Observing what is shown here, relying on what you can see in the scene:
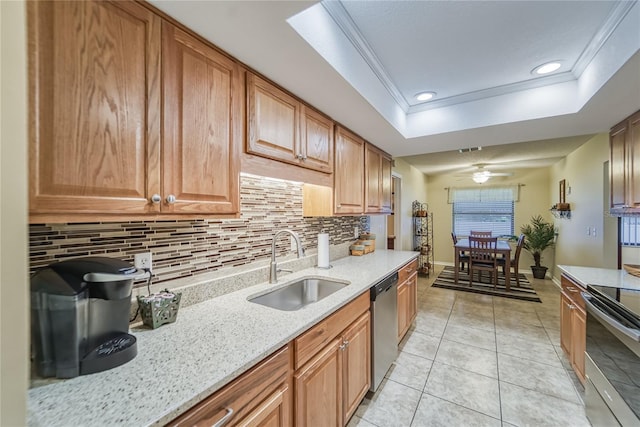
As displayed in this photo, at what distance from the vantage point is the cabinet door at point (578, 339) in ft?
6.23

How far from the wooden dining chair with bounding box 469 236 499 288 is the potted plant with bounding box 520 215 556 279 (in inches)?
46.4

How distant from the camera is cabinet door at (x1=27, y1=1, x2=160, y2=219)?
0.71 m

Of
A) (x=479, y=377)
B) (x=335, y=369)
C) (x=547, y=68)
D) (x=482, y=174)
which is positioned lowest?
(x=479, y=377)

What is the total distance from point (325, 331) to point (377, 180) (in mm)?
2043

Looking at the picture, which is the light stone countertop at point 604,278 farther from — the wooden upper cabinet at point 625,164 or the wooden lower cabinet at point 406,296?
the wooden lower cabinet at point 406,296

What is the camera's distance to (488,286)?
474 cm

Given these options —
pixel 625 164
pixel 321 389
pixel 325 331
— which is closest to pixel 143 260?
pixel 325 331

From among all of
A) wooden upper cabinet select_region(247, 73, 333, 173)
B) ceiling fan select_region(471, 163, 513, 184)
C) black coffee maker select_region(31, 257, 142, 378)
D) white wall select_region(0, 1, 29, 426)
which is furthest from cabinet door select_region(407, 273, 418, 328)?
ceiling fan select_region(471, 163, 513, 184)

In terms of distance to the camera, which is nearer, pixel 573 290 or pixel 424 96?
pixel 573 290

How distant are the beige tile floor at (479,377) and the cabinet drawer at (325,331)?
76 cm

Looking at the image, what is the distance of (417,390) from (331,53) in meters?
2.44

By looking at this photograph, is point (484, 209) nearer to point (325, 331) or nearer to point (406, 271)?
point (406, 271)

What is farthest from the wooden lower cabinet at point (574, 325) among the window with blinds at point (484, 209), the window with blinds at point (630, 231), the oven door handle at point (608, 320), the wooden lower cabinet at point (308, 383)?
the window with blinds at point (484, 209)

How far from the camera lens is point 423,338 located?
2.83 m
